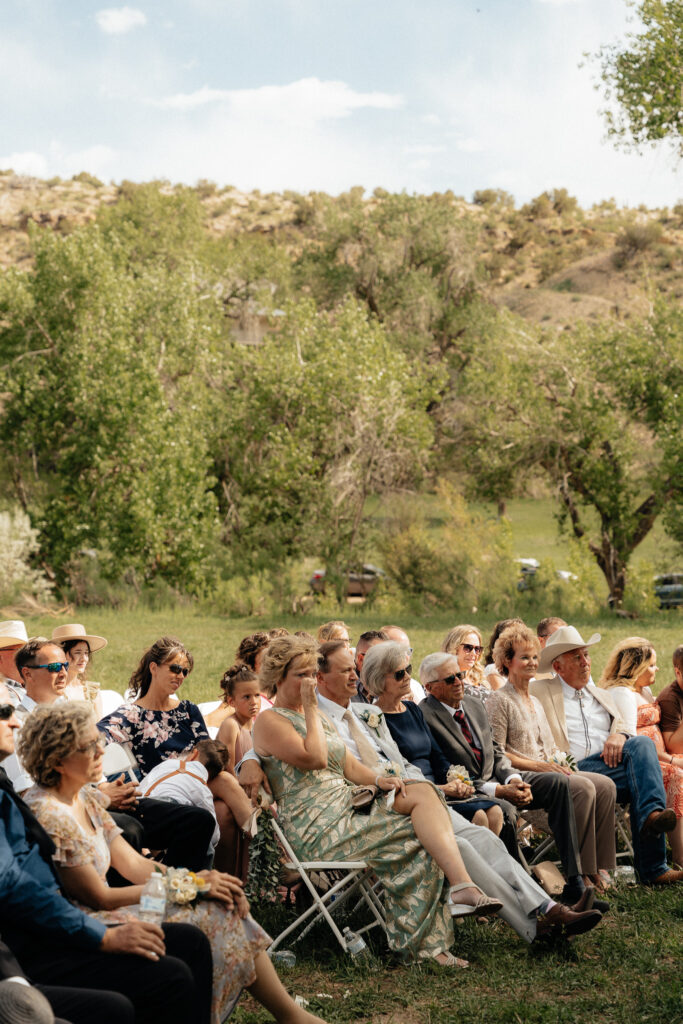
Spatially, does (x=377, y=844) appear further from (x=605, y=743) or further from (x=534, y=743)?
(x=605, y=743)

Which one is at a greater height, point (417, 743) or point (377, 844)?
point (417, 743)

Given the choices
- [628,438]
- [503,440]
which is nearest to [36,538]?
[503,440]

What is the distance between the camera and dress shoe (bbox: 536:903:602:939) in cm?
447

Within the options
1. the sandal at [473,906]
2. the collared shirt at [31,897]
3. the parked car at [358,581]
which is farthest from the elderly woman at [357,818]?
the parked car at [358,581]

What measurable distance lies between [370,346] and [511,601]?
7710 mm

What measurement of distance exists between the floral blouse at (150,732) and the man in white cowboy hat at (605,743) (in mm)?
2216

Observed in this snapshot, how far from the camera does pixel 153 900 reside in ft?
11.2

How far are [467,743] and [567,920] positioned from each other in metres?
1.28

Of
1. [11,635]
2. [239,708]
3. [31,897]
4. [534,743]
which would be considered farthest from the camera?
[534,743]

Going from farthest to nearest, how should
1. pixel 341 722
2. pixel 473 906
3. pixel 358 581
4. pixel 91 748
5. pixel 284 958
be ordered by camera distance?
1. pixel 358 581
2. pixel 341 722
3. pixel 284 958
4. pixel 473 906
5. pixel 91 748

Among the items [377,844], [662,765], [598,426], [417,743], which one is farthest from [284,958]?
[598,426]

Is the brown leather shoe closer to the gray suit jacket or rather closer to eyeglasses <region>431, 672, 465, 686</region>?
the gray suit jacket

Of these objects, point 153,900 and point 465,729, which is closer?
point 153,900

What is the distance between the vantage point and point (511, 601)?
70.6 feet
